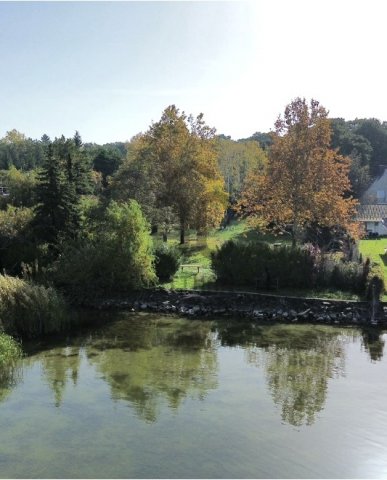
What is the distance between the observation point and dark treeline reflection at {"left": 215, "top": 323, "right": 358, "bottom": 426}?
13164 millimetres

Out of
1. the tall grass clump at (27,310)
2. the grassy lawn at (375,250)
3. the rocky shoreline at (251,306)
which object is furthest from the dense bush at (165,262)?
the grassy lawn at (375,250)

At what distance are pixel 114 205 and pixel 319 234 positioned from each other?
45.9ft

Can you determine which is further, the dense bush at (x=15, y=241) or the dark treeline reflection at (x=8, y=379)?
the dense bush at (x=15, y=241)

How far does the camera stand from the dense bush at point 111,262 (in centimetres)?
2248

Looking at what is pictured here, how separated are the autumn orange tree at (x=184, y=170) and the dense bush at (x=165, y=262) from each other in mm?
6290

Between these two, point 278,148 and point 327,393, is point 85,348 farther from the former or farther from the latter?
point 278,148

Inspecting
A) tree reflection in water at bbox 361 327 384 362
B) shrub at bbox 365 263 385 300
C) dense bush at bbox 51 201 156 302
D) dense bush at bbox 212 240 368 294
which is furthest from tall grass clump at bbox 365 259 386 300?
dense bush at bbox 51 201 156 302

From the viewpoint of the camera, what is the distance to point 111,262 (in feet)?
→ 74.3

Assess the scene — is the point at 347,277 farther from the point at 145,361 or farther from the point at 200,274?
the point at 145,361

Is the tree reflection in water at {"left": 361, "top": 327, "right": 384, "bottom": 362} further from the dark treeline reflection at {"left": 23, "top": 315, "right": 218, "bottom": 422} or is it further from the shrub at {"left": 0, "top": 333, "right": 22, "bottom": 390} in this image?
the shrub at {"left": 0, "top": 333, "right": 22, "bottom": 390}

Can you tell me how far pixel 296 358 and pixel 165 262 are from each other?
10025 mm

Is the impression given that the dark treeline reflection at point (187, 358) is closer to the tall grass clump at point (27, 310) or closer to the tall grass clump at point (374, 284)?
the tall grass clump at point (27, 310)

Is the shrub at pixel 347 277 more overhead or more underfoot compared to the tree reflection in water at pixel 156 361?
more overhead

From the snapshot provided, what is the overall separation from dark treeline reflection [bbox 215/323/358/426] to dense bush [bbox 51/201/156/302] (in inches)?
199
